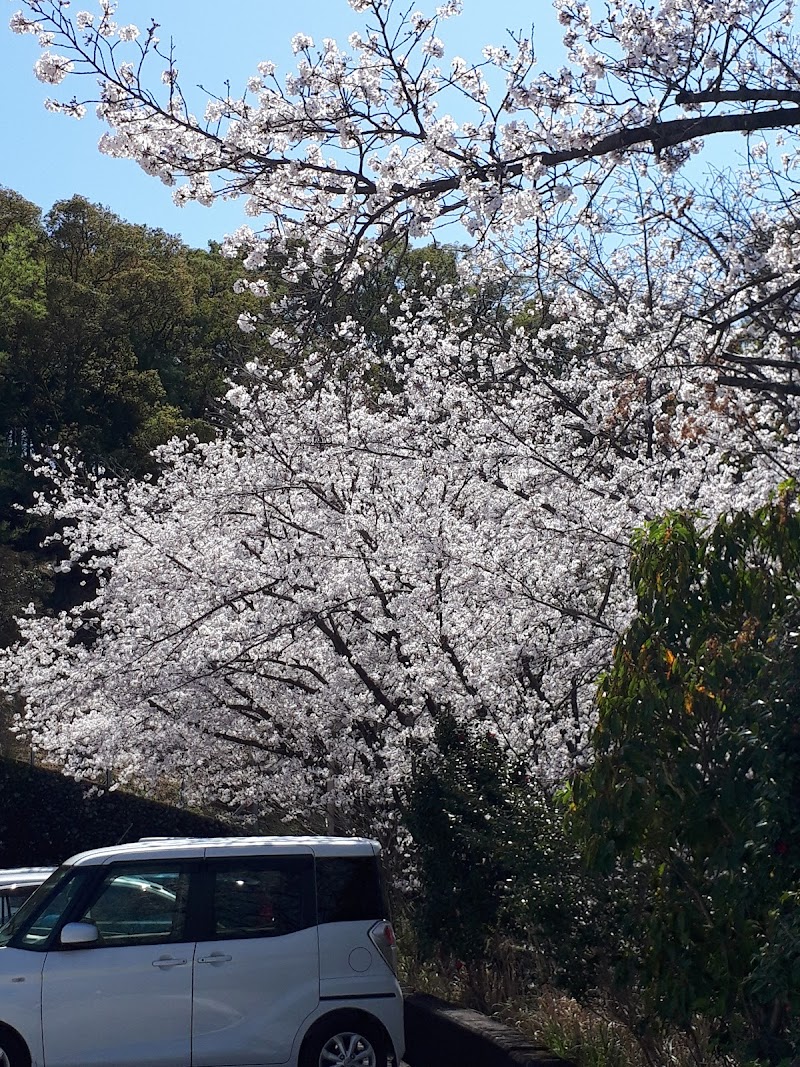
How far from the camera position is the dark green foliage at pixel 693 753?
17.5 ft

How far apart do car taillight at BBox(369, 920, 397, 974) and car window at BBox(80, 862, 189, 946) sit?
1.16 meters

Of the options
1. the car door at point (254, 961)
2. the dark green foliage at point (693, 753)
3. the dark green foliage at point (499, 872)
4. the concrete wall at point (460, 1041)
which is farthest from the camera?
the car door at point (254, 961)

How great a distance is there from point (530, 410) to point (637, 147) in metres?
4.93

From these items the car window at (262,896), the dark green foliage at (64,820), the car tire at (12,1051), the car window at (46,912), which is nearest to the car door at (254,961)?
the car window at (262,896)

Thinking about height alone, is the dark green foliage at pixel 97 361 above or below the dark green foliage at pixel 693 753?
above

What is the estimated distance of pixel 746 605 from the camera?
5.53 m

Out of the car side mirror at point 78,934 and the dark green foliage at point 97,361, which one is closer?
the car side mirror at point 78,934

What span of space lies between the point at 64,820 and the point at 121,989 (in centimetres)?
1490

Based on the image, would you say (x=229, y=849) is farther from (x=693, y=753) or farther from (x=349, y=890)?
(x=693, y=753)

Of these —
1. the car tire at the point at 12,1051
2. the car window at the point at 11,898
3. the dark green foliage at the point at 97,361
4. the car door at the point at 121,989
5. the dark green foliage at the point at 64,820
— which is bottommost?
the car tire at the point at 12,1051

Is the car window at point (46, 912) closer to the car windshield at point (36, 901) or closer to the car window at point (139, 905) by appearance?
the car windshield at point (36, 901)

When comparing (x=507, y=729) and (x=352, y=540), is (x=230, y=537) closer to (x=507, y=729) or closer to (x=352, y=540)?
(x=352, y=540)

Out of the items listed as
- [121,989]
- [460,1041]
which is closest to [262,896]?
[121,989]

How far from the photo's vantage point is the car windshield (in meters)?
7.79
